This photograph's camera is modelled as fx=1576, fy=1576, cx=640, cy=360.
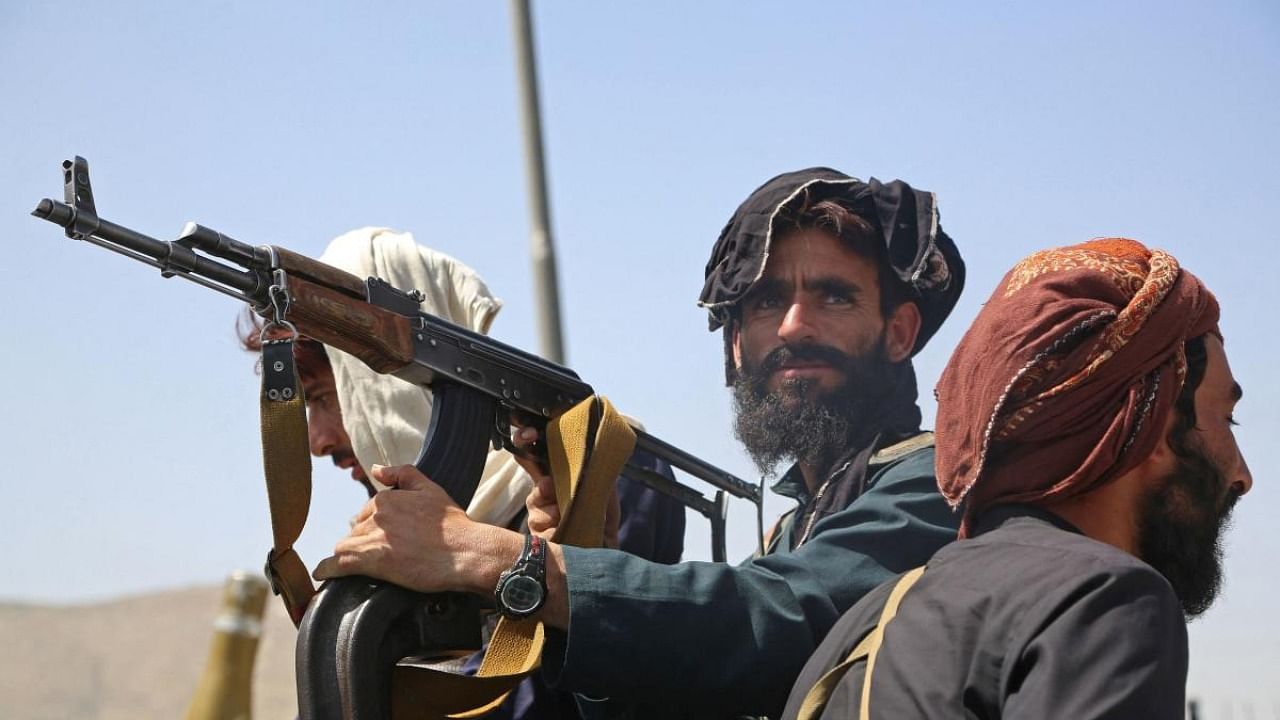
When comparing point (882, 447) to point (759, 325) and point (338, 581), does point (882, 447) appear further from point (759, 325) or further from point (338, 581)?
point (338, 581)

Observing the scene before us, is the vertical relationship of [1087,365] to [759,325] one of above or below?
below

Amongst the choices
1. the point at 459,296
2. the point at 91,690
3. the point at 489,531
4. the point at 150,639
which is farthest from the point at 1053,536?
the point at 150,639

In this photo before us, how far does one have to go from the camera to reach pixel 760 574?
3254 mm

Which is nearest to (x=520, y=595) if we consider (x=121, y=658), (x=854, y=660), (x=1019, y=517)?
(x=854, y=660)

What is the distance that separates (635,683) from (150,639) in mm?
40953

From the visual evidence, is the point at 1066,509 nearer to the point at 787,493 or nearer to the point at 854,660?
the point at 854,660

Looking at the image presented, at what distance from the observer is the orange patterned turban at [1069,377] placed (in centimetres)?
236

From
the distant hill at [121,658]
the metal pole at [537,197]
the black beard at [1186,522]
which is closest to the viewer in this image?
the black beard at [1186,522]

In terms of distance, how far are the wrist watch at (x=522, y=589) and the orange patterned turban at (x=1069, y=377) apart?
0.92 metres

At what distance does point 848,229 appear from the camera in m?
4.11

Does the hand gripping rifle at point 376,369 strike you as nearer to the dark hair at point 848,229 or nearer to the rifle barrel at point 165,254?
the rifle barrel at point 165,254

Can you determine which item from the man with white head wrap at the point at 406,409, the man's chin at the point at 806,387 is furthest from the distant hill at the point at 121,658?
the man's chin at the point at 806,387

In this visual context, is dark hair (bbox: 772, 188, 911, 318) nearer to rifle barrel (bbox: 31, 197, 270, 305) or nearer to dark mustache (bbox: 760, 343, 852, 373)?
dark mustache (bbox: 760, 343, 852, 373)

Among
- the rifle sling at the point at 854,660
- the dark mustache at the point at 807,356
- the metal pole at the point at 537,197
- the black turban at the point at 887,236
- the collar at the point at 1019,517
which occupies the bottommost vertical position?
the rifle sling at the point at 854,660
